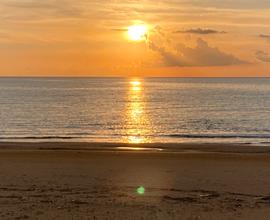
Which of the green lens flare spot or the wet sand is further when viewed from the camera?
the green lens flare spot

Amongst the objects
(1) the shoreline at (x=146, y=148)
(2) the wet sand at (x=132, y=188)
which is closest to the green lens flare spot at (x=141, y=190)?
(2) the wet sand at (x=132, y=188)

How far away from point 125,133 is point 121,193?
3685cm

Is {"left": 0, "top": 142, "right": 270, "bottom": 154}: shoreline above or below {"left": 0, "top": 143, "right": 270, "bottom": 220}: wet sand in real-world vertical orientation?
above

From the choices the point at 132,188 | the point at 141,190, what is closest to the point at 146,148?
the point at 132,188

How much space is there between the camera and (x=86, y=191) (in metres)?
15.1

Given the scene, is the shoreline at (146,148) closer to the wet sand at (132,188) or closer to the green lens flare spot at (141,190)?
the wet sand at (132,188)

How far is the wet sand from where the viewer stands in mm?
12359

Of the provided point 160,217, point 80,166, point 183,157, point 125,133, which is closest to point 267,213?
point 160,217

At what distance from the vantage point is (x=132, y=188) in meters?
15.7

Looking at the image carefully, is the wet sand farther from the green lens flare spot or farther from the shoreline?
the shoreline

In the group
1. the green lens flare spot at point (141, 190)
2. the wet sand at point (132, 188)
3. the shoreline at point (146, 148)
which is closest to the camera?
the wet sand at point (132, 188)

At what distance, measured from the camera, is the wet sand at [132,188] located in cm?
1236

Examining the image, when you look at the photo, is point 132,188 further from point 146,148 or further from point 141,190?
point 146,148

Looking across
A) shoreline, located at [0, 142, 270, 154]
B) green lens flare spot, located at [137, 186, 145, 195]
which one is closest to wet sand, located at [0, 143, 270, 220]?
green lens flare spot, located at [137, 186, 145, 195]
